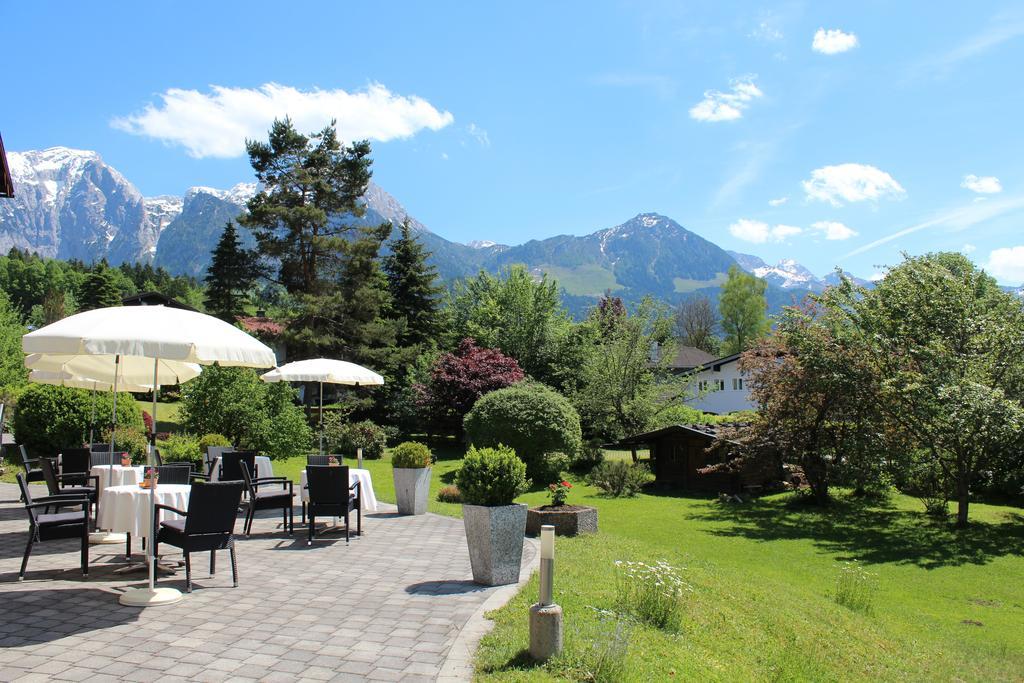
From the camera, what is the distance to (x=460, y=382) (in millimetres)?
28906

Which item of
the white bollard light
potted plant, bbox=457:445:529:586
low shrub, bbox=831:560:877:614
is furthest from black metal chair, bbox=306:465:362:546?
low shrub, bbox=831:560:877:614

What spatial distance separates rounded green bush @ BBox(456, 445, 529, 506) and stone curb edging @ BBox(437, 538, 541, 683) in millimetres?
921

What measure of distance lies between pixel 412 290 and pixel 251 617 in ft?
114

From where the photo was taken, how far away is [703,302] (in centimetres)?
8462

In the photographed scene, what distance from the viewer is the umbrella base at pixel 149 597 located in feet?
19.8

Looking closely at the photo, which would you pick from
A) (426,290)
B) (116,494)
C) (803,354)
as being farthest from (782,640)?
(426,290)

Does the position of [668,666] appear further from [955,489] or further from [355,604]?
[955,489]

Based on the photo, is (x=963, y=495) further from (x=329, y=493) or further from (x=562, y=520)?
(x=329, y=493)

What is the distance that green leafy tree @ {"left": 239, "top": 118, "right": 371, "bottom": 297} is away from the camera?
33375 millimetres

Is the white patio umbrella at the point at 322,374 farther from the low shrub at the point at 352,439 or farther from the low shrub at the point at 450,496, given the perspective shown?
the low shrub at the point at 352,439

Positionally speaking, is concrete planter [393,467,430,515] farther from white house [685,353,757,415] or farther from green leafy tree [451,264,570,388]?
white house [685,353,757,415]

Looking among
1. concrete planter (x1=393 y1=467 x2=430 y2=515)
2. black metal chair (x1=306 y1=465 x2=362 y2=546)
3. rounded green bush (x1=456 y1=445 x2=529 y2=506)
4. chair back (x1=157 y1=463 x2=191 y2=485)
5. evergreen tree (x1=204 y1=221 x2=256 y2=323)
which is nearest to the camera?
rounded green bush (x1=456 y1=445 x2=529 y2=506)

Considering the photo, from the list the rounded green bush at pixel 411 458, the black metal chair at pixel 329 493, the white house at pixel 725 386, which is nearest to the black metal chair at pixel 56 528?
the black metal chair at pixel 329 493

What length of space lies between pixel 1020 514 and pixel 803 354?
22.8 feet
